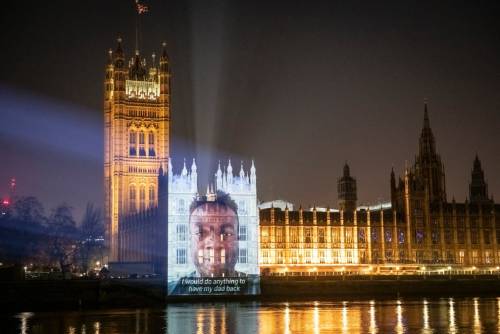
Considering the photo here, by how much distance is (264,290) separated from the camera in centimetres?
10644

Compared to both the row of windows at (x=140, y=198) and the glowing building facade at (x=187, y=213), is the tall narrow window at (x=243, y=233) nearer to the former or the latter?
the glowing building facade at (x=187, y=213)

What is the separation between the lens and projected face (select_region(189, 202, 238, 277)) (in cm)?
10238

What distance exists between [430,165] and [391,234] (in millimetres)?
24630

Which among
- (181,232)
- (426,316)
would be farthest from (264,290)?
(426,316)

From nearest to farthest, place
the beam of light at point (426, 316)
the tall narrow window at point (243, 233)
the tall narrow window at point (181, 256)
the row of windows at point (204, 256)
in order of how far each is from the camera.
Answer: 1. the beam of light at point (426, 316)
2. the row of windows at point (204, 256)
3. the tall narrow window at point (181, 256)
4. the tall narrow window at point (243, 233)

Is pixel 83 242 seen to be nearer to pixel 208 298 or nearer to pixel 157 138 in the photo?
pixel 157 138

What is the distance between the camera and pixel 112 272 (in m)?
130

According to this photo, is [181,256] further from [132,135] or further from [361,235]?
[132,135]

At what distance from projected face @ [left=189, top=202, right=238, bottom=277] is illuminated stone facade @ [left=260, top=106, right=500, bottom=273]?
23013 millimetres

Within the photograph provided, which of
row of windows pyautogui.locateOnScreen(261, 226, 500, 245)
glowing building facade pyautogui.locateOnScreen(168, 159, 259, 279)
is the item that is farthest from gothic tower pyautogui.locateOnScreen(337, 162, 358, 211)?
glowing building facade pyautogui.locateOnScreen(168, 159, 259, 279)

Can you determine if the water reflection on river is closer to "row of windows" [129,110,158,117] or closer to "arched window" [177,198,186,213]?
"arched window" [177,198,186,213]

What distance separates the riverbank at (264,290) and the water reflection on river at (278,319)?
701cm

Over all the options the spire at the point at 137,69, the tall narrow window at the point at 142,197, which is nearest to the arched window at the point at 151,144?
the tall narrow window at the point at 142,197

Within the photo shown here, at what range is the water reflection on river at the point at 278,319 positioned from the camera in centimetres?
6456
